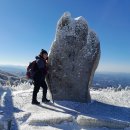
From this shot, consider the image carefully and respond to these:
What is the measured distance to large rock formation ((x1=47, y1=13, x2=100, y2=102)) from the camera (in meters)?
14.4

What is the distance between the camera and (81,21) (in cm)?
1496

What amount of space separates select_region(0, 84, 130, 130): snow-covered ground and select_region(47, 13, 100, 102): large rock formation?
0.60m

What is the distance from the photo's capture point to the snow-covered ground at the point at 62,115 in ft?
36.9

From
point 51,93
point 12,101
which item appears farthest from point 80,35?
point 12,101

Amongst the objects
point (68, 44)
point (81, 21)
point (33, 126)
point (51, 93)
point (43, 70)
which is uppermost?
point (81, 21)

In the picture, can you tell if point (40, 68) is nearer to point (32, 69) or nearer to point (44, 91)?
point (32, 69)

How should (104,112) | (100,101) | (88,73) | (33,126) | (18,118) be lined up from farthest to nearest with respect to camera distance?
(100,101) → (88,73) → (104,112) → (18,118) → (33,126)

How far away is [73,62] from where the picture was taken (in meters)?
14.6

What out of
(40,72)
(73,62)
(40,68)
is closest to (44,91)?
(40,72)

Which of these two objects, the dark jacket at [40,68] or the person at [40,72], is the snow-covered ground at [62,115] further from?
the dark jacket at [40,68]

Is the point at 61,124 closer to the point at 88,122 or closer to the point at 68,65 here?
the point at 88,122

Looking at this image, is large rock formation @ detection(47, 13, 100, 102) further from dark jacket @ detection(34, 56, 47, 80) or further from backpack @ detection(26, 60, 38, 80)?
backpack @ detection(26, 60, 38, 80)

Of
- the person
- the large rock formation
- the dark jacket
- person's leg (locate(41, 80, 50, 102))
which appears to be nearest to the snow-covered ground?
person's leg (locate(41, 80, 50, 102))

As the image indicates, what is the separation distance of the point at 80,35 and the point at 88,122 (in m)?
4.62
